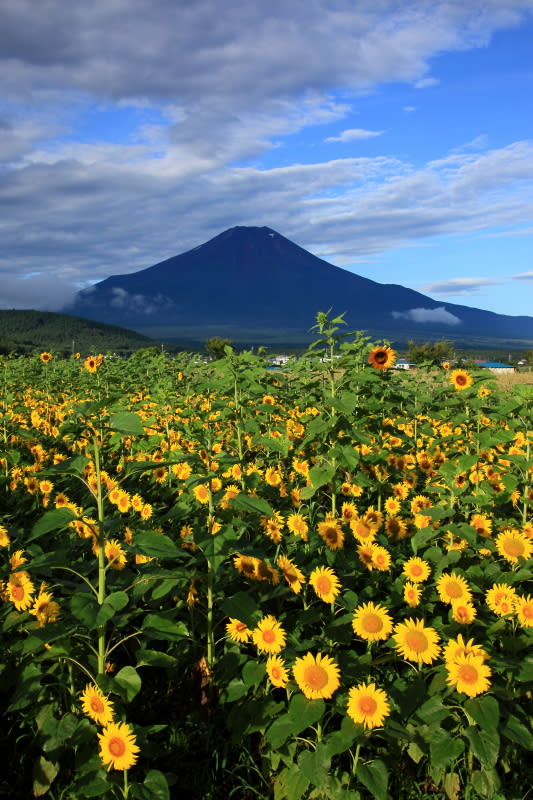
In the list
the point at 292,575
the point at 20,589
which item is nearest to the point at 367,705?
the point at 292,575

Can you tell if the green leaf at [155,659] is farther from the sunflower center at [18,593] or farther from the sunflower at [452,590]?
the sunflower at [452,590]

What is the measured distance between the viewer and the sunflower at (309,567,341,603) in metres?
2.80

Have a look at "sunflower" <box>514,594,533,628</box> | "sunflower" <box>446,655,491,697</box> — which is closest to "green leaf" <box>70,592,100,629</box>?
"sunflower" <box>446,655,491,697</box>

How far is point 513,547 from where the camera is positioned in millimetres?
3281

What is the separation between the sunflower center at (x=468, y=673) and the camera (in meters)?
2.30

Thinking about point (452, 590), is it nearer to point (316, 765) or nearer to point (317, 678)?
point (317, 678)

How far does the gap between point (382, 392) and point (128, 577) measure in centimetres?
336

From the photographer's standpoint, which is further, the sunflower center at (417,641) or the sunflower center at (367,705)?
the sunflower center at (417,641)

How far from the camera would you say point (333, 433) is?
407cm

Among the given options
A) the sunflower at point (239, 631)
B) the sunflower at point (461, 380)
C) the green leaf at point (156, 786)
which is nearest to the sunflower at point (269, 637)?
the sunflower at point (239, 631)

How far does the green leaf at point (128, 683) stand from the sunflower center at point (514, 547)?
6.99 feet

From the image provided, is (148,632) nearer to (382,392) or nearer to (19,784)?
(19,784)

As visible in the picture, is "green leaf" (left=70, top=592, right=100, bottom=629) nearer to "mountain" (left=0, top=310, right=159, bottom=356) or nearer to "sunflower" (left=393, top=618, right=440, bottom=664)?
"sunflower" (left=393, top=618, right=440, bottom=664)

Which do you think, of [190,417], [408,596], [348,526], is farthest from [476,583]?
[190,417]
